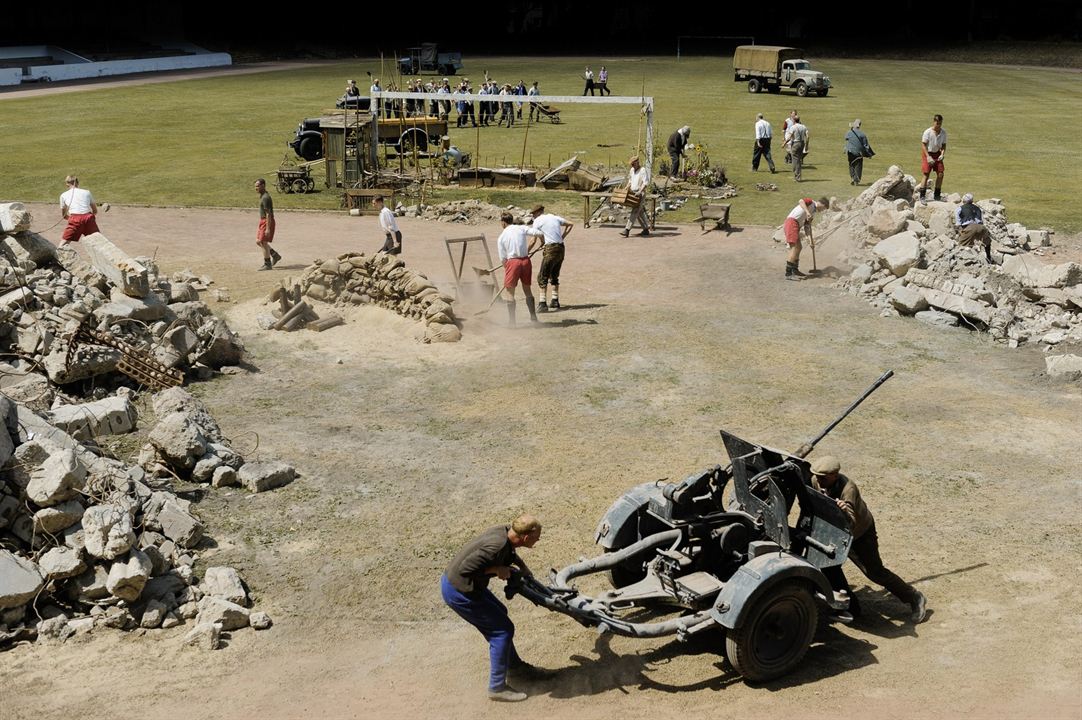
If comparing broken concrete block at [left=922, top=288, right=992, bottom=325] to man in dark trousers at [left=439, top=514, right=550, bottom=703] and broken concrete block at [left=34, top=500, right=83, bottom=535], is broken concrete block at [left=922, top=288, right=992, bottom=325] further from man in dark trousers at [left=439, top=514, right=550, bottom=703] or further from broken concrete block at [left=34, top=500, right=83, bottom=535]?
broken concrete block at [left=34, top=500, right=83, bottom=535]

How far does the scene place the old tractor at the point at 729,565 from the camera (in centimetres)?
856

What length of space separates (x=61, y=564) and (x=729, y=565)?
19.3 ft

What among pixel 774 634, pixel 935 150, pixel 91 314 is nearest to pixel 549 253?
pixel 91 314

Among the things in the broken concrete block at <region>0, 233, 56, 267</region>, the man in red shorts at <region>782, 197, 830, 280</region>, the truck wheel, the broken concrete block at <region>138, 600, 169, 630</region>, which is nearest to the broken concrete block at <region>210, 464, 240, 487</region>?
the broken concrete block at <region>138, 600, 169, 630</region>

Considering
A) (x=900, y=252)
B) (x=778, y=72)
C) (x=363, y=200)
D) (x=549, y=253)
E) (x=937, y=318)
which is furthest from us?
(x=778, y=72)

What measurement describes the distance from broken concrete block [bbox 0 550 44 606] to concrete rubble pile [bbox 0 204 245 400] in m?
4.81

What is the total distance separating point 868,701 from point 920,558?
8.82 ft

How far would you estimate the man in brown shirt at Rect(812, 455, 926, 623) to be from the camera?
931cm

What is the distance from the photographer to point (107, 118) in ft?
143

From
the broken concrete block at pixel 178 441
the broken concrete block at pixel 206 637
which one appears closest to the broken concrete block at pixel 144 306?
the broken concrete block at pixel 178 441

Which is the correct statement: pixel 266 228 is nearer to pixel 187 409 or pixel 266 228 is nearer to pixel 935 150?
pixel 187 409

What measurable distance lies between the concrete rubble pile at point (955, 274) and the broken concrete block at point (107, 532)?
508 inches

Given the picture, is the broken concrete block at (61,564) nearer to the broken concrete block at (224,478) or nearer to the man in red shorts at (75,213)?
the broken concrete block at (224,478)

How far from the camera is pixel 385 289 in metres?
18.8
